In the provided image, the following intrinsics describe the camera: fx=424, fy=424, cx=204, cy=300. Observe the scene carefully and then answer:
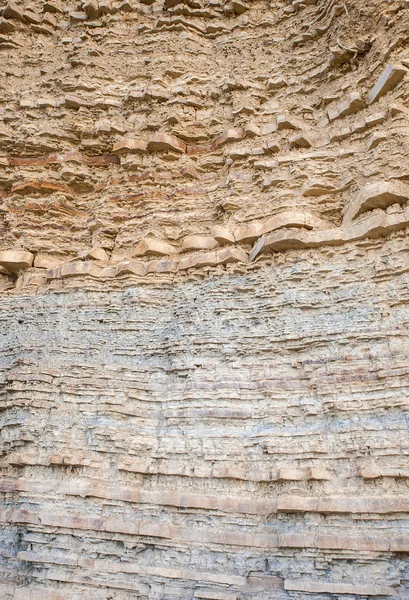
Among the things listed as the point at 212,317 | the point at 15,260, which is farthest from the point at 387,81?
the point at 15,260

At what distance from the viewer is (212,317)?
4.39 m

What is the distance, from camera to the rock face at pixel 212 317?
3.31m

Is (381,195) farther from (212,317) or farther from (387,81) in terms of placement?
(212,317)

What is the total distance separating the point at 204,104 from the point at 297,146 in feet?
5.92

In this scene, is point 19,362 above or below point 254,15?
below

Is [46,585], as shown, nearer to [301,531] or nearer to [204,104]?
[301,531]

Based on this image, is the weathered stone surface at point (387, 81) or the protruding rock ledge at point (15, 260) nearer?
the weathered stone surface at point (387, 81)

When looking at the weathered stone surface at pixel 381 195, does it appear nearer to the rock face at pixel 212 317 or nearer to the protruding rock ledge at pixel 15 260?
the rock face at pixel 212 317

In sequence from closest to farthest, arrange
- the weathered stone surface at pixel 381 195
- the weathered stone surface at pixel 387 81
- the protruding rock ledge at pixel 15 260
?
the weathered stone surface at pixel 381 195 < the weathered stone surface at pixel 387 81 < the protruding rock ledge at pixel 15 260

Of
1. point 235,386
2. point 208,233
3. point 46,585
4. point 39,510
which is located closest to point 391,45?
point 208,233

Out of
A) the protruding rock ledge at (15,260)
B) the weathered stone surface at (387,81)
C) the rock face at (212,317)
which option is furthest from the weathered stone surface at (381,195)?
the protruding rock ledge at (15,260)

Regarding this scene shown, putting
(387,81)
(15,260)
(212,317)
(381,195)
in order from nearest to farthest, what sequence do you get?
(381,195)
(212,317)
(387,81)
(15,260)

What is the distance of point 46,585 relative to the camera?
3.45 meters

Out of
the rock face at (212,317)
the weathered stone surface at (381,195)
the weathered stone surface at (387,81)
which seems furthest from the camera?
the weathered stone surface at (387,81)
